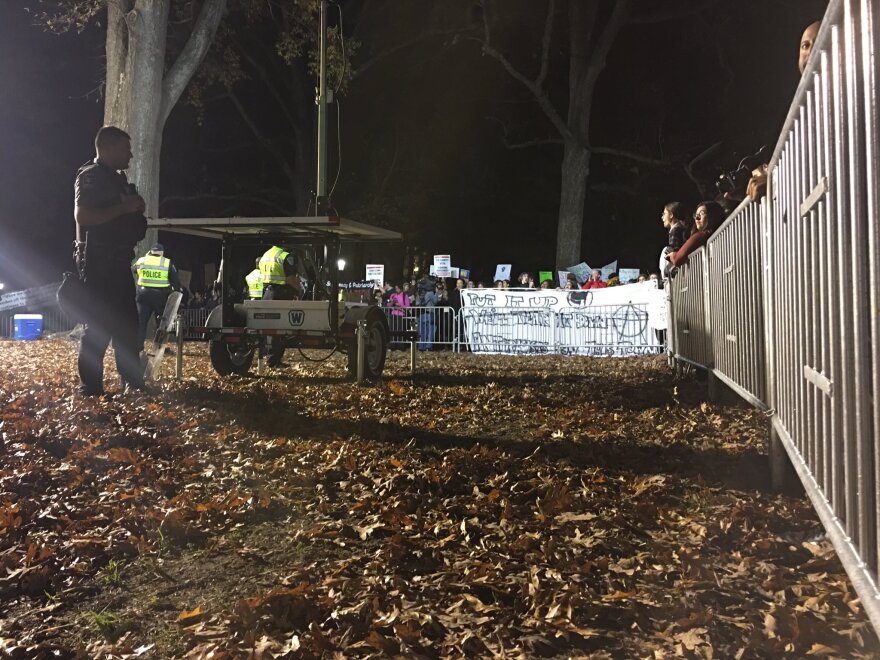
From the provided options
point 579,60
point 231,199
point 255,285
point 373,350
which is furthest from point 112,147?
point 231,199

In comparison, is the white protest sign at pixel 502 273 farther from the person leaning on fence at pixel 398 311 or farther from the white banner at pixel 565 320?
the white banner at pixel 565 320

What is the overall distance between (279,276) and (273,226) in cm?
138

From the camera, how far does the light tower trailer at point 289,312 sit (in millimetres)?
9000

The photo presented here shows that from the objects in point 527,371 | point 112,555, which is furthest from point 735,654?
point 527,371

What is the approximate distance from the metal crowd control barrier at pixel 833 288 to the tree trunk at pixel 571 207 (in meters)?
20.3

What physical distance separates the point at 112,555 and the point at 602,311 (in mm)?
13861

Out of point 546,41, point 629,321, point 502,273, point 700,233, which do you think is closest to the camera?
point 700,233

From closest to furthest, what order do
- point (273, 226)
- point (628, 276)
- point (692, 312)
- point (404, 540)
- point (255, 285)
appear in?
point (404, 540) < point (692, 312) < point (273, 226) < point (255, 285) < point (628, 276)

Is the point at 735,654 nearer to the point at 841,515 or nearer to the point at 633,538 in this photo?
the point at 841,515

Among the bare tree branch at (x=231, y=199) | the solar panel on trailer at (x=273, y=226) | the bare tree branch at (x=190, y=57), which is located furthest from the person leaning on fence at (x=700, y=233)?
the bare tree branch at (x=231, y=199)

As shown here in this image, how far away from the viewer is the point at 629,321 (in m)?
15.8

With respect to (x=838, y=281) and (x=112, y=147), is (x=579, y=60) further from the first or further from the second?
(x=838, y=281)

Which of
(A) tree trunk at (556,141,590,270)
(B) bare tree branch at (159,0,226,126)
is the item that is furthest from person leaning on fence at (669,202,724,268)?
(A) tree trunk at (556,141,590,270)

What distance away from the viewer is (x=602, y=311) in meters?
16.2
